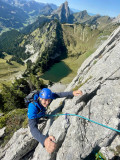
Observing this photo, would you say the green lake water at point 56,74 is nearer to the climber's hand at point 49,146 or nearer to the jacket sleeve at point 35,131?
the jacket sleeve at point 35,131

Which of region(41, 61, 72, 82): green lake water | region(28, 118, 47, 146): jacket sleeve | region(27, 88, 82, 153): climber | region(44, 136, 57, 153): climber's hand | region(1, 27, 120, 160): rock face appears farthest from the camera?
region(41, 61, 72, 82): green lake water

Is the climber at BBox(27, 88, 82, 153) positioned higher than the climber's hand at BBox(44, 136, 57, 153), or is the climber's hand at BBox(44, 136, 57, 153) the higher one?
the climber at BBox(27, 88, 82, 153)

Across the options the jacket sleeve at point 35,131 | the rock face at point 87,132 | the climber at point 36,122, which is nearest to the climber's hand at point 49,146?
the climber at point 36,122

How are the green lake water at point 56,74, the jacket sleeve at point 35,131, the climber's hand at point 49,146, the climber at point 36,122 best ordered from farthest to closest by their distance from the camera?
the green lake water at point 56,74 → the jacket sleeve at point 35,131 → the climber at point 36,122 → the climber's hand at point 49,146

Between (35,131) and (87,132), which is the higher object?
(35,131)

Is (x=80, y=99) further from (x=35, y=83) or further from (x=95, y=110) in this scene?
(x=35, y=83)

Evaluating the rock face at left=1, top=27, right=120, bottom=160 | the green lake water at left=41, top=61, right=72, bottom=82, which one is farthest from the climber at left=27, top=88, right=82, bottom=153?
the green lake water at left=41, top=61, right=72, bottom=82

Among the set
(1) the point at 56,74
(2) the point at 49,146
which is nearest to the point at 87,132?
(2) the point at 49,146

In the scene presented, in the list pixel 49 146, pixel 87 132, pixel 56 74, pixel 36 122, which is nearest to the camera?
pixel 49 146

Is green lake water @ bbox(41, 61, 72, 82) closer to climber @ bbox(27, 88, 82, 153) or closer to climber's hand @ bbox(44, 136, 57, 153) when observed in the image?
climber @ bbox(27, 88, 82, 153)

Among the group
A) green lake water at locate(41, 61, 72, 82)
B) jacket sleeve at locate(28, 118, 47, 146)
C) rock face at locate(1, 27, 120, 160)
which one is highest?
jacket sleeve at locate(28, 118, 47, 146)

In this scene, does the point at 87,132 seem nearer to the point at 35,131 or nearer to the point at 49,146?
the point at 49,146

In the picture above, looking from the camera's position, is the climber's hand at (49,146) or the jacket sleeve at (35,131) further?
the jacket sleeve at (35,131)

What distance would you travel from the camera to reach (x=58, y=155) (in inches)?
313
